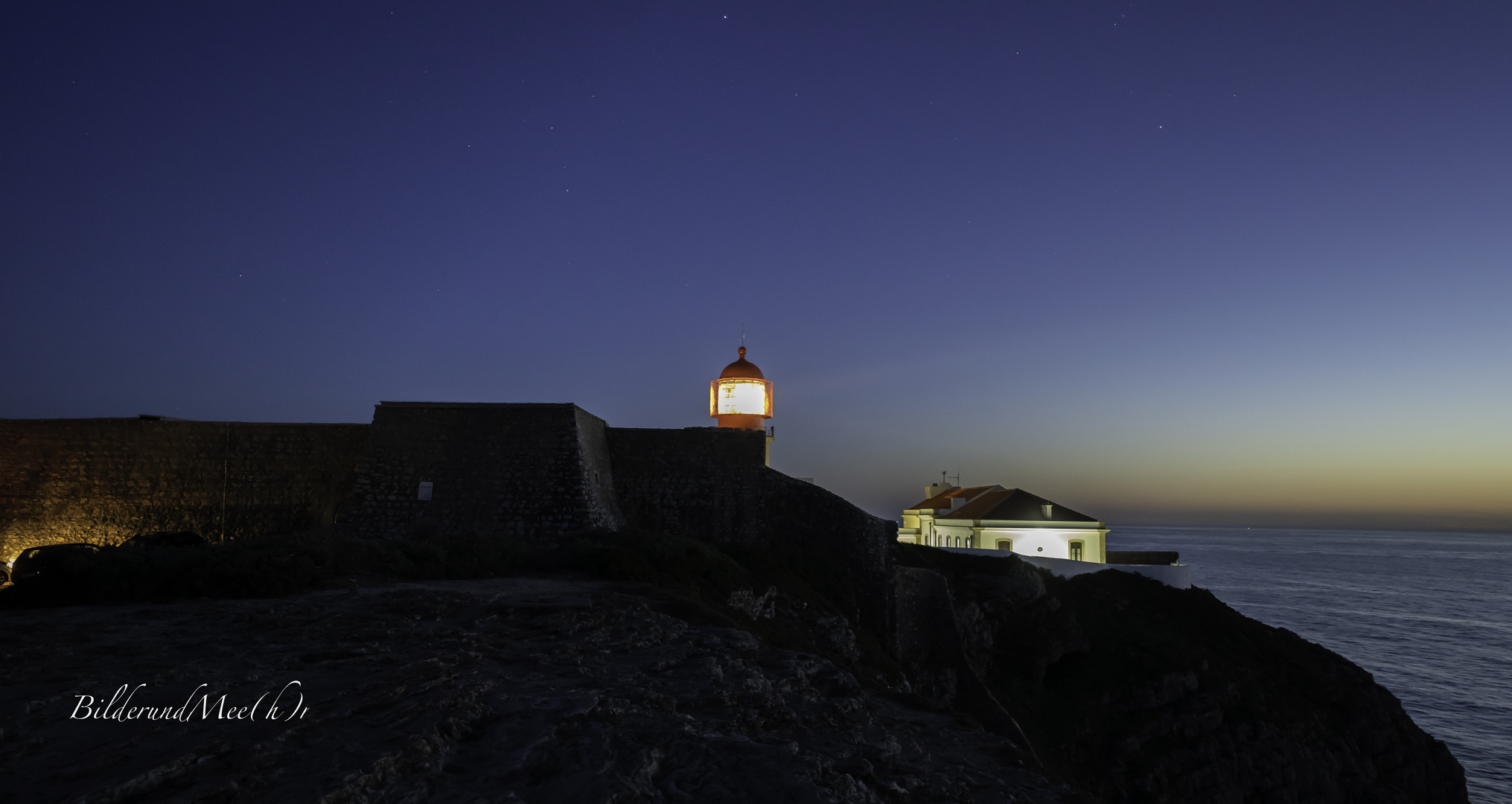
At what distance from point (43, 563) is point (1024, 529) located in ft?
110

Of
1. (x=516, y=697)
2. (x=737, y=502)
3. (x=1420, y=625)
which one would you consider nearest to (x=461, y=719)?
(x=516, y=697)

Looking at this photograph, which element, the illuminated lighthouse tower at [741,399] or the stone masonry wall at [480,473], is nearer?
the stone masonry wall at [480,473]

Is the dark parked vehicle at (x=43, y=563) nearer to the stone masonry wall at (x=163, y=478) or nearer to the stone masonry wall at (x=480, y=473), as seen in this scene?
the stone masonry wall at (x=480, y=473)

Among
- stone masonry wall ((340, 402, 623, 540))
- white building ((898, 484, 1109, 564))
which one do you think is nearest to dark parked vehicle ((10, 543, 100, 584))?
stone masonry wall ((340, 402, 623, 540))

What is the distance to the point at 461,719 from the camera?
17.6 feet

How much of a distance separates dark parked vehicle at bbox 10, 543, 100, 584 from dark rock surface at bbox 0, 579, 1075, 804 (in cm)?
117

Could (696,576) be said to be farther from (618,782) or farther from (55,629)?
(618,782)

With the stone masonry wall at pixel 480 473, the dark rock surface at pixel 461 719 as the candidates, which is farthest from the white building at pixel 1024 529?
the dark rock surface at pixel 461 719

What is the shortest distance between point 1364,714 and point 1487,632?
4563cm

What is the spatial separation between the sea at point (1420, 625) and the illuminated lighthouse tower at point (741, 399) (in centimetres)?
2835

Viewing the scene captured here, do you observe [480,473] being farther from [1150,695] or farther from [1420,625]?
[1420,625]

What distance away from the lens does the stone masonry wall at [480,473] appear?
1908 centimetres

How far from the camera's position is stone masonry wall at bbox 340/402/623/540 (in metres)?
19.1

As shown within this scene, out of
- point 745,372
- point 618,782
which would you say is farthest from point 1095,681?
point 618,782
